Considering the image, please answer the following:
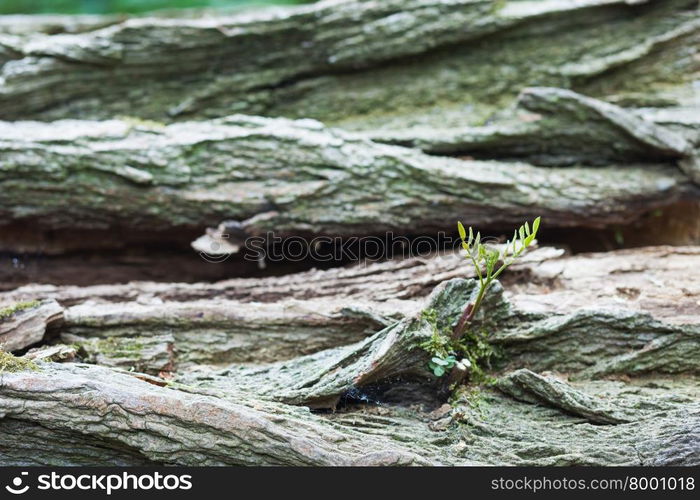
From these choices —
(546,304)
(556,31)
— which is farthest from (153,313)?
(556,31)

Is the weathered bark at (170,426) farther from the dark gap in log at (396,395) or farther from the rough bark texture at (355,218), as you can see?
the dark gap in log at (396,395)

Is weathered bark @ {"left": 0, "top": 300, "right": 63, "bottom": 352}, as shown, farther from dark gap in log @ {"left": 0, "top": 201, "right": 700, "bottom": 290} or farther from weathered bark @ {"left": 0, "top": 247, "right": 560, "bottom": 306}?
dark gap in log @ {"left": 0, "top": 201, "right": 700, "bottom": 290}

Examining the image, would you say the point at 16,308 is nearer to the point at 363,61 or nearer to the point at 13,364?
the point at 13,364

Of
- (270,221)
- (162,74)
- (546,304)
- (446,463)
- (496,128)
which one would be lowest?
(446,463)

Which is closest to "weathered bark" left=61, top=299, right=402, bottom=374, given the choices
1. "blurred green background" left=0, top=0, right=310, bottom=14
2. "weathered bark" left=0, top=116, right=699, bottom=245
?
"weathered bark" left=0, top=116, right=699, bottom=245

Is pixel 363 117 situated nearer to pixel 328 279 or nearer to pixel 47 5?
pixel 328 279

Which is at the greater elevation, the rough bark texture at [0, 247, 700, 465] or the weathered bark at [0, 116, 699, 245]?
the weathered bark at [0, 116, 699, 245]
